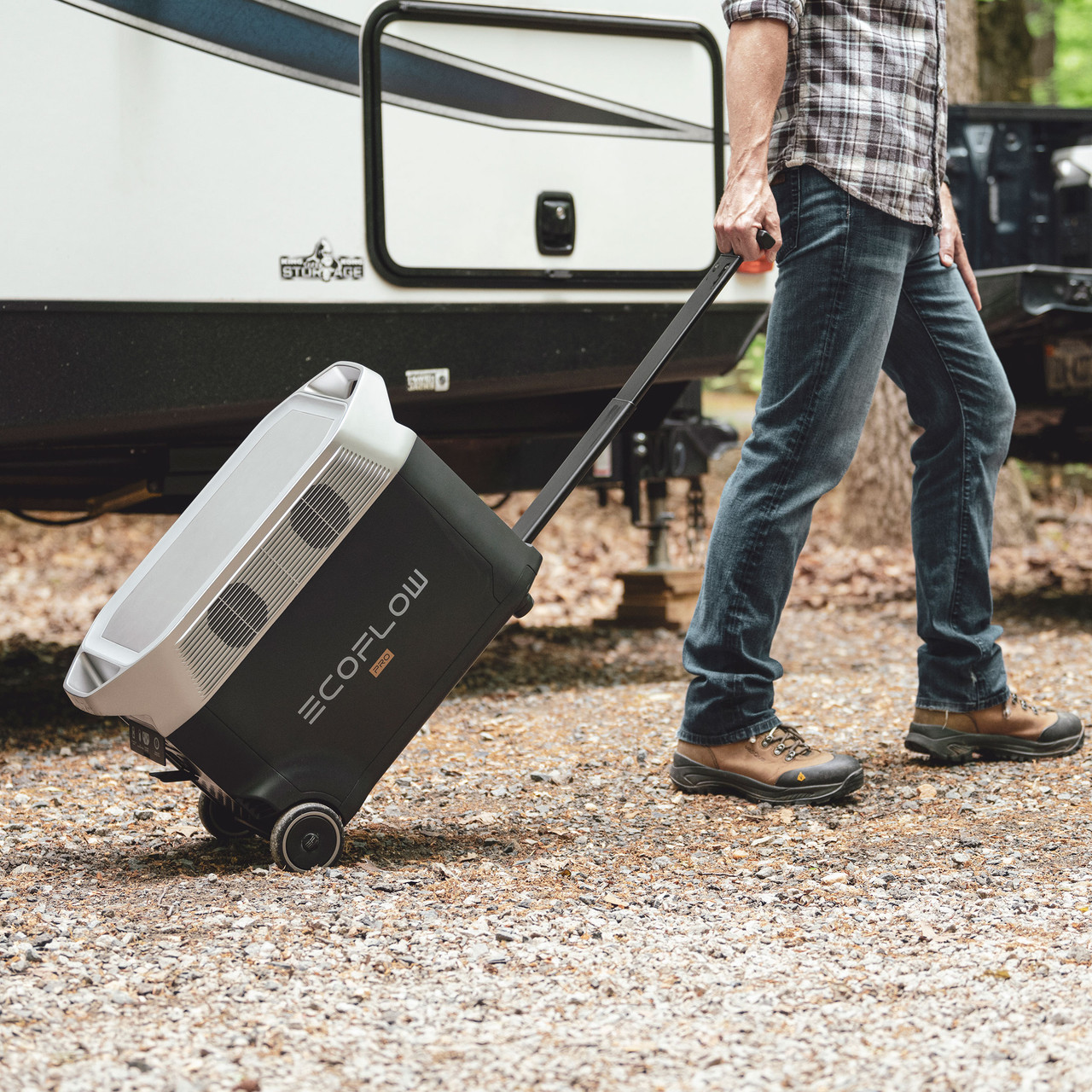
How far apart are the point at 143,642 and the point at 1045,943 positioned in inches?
56.8

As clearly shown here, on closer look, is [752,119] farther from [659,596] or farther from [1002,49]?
[1002,49]

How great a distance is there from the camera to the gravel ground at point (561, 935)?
158 centimetres

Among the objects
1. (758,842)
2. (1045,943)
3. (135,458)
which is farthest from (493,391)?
(1045,943)

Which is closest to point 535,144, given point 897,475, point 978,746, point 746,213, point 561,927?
point 746,213

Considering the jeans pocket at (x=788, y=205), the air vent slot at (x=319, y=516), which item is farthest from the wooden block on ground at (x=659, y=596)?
the air vent slot at (x=319, y=516)

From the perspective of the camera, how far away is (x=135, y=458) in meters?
3.68

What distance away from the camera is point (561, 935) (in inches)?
78.7

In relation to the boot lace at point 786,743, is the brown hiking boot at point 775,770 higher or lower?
lower

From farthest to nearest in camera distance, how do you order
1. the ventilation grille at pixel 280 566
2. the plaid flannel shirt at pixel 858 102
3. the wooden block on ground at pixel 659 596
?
the wooden block on ground at pixel 659 596 < the plaid flannel shirt at pixel 858 102 < the ventilation grille at pixel 280 566

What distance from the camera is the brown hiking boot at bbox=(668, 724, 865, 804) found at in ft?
8.66

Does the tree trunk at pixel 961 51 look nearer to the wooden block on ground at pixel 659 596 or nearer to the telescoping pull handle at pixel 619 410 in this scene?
the wooden block on ground at pixel 659 596

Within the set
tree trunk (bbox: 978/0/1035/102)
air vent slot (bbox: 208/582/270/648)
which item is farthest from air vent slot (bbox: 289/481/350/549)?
tree trunk (bbox: 978/0/1035/102)

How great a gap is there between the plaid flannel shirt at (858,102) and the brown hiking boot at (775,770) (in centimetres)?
107

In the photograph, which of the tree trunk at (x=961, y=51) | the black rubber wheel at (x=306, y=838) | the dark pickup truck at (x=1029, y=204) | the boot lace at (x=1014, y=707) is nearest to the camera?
the black rubber wheel at (x=306, y=838)
